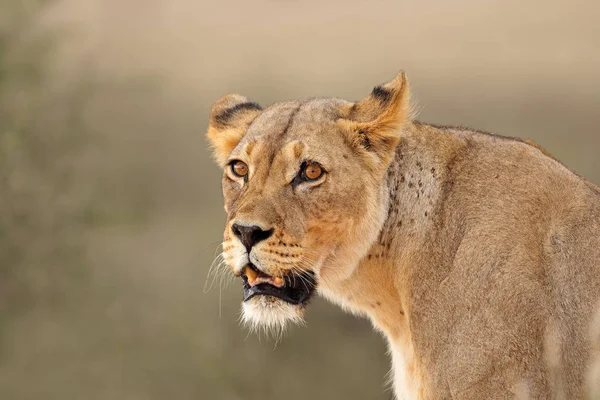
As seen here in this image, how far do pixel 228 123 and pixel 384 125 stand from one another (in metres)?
1.06

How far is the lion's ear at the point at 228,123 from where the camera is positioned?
6574mm

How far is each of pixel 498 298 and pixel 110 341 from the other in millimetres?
9493

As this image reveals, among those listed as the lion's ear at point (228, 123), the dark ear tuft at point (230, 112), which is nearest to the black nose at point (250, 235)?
the lion's ear at point (228, 123)

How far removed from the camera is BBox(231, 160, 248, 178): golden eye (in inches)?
239

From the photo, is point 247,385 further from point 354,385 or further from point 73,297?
point 73,297

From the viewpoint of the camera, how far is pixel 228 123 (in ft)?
21.9

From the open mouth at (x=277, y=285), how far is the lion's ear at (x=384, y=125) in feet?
2.25

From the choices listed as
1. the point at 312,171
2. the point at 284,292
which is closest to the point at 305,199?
the point at 312,171

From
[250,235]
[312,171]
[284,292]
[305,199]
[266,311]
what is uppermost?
[312,171]

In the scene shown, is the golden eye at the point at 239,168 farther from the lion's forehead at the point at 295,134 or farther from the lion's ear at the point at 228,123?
the lion's ear at the point at 228,123

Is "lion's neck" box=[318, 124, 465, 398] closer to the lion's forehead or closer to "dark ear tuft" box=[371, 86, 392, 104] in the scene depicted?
"dark ear tuft" box=[371, 86, 392, 104]

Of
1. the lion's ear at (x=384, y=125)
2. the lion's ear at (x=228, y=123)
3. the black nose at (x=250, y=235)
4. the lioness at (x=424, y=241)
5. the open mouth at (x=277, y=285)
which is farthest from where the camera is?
the lion's ear at (x=228, y=123)

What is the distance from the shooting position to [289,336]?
46.5 feet

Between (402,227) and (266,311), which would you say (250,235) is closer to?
(266,311)
